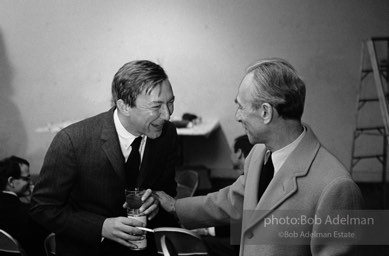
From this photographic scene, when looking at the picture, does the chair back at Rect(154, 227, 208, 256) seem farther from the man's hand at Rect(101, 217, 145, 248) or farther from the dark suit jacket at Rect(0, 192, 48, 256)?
the dark suit jacket at Rect(0, 192, 48, 256)

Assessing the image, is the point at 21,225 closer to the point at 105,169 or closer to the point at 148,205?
the point at 105,169

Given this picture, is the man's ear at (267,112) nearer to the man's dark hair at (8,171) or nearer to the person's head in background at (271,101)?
the person's head in background at (271,101)

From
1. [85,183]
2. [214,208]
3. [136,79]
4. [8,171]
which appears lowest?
[8,171]

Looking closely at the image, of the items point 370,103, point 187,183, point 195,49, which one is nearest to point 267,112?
point 187,183

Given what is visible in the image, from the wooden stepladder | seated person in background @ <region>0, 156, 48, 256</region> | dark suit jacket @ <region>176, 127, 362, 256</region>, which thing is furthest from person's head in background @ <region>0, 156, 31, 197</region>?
the wooden stepladder

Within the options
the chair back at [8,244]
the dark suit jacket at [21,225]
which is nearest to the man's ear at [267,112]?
the chair back at [8,244]

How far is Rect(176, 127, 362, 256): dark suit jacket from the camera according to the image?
4.60 feet

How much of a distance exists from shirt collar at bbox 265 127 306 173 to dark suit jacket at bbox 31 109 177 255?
594mm

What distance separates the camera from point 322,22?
6035 millimetres

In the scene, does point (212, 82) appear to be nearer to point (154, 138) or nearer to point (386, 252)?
point (386, 252)

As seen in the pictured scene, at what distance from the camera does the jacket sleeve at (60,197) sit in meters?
1.81

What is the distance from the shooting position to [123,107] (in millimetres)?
1904

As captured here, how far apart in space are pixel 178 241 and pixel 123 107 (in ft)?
2.98

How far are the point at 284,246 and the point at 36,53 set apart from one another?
5.47 meters
